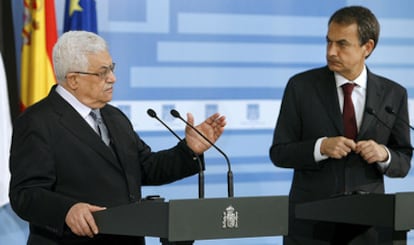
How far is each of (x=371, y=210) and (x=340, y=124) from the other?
0.78 m

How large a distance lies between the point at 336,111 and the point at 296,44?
6.61 ft

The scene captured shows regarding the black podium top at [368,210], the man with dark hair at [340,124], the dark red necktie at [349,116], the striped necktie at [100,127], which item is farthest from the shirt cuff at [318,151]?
the striped necktie at [100,127]

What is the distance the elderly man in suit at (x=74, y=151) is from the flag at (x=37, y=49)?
162cm

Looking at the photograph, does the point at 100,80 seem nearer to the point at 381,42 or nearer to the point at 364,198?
the point at 364,198

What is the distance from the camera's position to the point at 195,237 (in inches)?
107

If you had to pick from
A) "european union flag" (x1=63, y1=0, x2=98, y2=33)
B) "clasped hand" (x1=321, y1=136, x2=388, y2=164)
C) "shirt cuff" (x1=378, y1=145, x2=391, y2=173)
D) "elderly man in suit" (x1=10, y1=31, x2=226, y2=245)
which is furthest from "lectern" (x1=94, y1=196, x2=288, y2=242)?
"european union flag" (x1=63, y1=0, x2=98, y2=33)

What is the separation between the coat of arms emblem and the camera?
Answer: 9.11ft

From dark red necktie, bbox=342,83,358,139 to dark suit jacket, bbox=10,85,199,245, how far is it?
1.10 m

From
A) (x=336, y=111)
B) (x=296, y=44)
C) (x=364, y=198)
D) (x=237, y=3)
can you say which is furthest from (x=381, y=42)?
(x=364, y=198)

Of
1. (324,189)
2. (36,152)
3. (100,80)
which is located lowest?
(324,189)

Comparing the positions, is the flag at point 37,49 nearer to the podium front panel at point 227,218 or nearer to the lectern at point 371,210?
the lectern at point 371,210

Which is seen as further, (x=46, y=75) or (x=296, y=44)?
(x=296, y=44)

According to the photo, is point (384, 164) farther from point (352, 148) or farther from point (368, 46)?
point (368, 46)

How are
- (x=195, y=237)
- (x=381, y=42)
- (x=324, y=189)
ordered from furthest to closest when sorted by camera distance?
(x=381, y=42), (x=324, y=189), (x=195, y=237)
